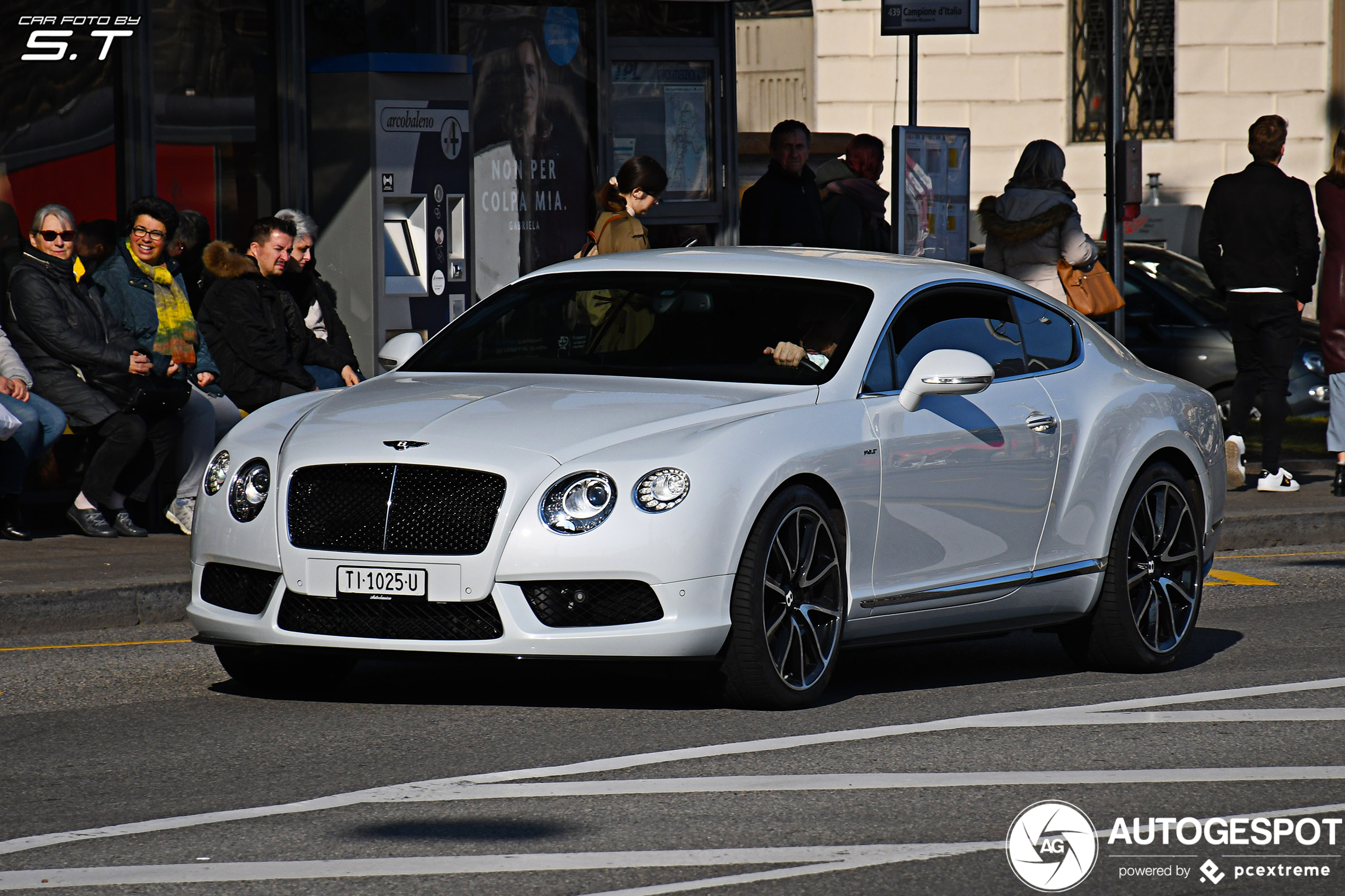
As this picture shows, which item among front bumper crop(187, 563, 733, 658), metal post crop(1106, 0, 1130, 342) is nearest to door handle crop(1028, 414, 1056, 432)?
front bumper crop(187, 563, 733, 658)

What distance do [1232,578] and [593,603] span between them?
5.75 meters

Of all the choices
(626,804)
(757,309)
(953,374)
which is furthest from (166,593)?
(626,804)

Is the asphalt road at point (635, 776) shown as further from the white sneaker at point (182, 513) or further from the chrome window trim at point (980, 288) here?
the white sneaker at point (182, 513)

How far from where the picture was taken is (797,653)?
700cm

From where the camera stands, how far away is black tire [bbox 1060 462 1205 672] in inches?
324

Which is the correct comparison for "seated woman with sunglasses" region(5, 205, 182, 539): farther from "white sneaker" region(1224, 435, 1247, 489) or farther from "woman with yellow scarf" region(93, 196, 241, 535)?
"white sneaker" region(1224, 435, 1247, 489)

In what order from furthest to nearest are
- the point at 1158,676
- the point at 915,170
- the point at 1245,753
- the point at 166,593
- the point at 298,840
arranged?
the point at 915,170 < the point at 166,593 < the point at 1158,676 < the point at 1245,753 < the point at 298,840

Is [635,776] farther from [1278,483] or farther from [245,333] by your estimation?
[1278,483]

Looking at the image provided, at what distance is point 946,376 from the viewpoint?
24.5 feet

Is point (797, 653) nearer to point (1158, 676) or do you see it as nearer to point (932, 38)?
point (1158, 676)

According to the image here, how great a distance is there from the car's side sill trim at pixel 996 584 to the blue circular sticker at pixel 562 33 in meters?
8.28

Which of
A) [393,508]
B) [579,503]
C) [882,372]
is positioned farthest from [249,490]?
[882,372]

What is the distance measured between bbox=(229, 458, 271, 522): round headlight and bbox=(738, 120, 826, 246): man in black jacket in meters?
7.53

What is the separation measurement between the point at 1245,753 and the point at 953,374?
173cm
